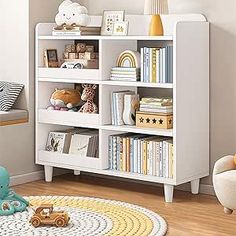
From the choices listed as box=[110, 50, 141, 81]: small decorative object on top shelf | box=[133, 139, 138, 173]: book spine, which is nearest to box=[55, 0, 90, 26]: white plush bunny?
box=[110, 50, 141, 81]: small decorative object on top shelf

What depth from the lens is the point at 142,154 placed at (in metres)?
4.14

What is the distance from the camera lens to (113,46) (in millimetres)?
4305

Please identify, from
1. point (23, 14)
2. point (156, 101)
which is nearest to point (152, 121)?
point (156, 101)

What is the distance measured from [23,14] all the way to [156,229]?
199cm

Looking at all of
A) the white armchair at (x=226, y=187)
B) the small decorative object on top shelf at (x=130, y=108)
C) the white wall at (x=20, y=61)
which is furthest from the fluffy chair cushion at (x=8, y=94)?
the white armchair at (x=226, y=187)

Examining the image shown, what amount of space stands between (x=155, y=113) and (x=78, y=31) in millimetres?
809

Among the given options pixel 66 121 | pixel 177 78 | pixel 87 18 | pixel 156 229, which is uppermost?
pixel 87 18

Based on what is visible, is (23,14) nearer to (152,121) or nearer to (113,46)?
(113,46)

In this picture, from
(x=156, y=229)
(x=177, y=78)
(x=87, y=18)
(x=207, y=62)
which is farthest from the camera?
(x=87, y=18)

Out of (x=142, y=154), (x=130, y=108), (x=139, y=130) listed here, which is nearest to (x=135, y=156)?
(x=142, y=154)

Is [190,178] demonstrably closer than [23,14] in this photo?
Yes

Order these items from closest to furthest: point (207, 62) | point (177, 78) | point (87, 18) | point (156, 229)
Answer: point (156, 229) → point (177, 78) → point (207, 62) → point (87, 18)

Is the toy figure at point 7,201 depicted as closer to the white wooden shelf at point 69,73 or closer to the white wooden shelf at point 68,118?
the white wooden shelf at point 68,118

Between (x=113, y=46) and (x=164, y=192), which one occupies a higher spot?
(x=113, y=46)
